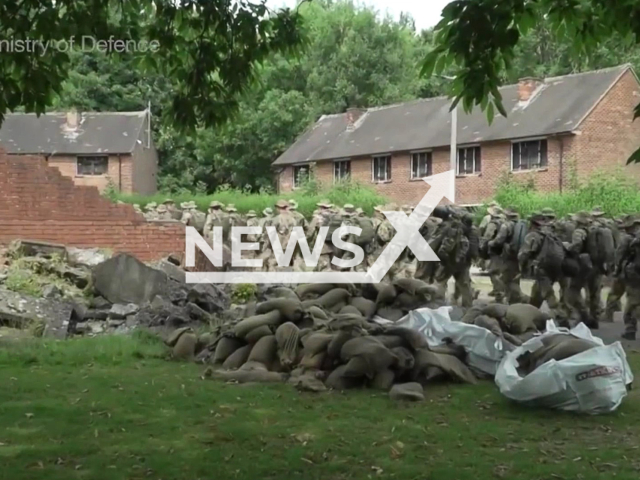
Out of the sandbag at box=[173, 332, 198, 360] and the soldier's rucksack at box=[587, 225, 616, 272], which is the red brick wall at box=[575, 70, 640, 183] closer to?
→ the soldier's rucksack at box=[587, 225, 616, 272]

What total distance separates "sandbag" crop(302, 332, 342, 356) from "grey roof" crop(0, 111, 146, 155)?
3250 cm

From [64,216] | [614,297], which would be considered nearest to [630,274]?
[614,297]

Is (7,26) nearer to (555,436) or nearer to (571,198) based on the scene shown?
(555,436)

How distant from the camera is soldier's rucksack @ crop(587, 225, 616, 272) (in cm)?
1352

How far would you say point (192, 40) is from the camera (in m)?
6.93

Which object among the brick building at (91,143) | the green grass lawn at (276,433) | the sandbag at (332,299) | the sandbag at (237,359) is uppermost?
the brick building at (91,143)

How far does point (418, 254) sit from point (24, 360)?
806 cm

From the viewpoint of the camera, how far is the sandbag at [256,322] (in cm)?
918

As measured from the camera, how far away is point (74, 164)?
40.0 meters

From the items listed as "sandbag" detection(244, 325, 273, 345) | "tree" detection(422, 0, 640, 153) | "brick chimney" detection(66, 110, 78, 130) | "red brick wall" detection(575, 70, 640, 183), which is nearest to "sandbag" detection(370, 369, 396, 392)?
"sandbag" detection(244, 325, 273, 345)

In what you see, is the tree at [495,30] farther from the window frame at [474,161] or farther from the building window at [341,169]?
the building window at [341,169]

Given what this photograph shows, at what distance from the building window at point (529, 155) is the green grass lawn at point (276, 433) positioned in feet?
78.8

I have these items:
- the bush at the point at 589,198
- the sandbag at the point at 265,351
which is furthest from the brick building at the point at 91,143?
the sandbag at the point at 265,351

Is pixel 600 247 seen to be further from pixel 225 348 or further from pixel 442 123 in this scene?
pixel 442 123
